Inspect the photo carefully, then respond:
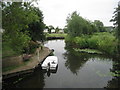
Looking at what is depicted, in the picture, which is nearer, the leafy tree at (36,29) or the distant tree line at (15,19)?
the distant tree line at (15,19)

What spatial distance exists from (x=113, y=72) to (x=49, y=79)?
26.4 feet

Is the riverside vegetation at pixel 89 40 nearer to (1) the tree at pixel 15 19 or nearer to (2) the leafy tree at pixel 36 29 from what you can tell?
(2) the leafy tree at pixel 36 29

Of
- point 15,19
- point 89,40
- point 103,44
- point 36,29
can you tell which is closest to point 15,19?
point 15,19

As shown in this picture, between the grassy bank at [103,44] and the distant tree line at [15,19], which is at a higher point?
the distant tree line at [15,19]

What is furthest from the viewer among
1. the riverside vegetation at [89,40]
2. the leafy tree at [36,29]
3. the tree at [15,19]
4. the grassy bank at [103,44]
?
the riverside vegetation at [89,40]

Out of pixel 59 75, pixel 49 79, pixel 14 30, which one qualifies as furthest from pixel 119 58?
pixel 14 30

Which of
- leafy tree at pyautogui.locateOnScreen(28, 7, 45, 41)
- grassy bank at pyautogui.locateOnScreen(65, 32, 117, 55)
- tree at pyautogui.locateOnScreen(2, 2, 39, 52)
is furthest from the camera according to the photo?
leafy tree at pyautogui.locateOnScreen(28, 7, 45, 41)

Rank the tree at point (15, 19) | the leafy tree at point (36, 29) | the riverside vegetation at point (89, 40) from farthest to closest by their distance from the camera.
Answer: the riverside vegetation at point (89, 40)
the leafy tree at point (36, 29)
the tree at point (15, 19)

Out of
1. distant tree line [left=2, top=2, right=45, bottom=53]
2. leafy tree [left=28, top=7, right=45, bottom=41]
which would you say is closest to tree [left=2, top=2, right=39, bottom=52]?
distant tree line [left=2, top=2, right=45, bottom=53]

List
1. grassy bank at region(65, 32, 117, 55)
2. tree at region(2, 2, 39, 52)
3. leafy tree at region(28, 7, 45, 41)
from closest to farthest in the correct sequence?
tree at region(2, 2, 39, 52)
grassy bank at region(65, 32, 117, 55)
leafy tree at region(28, 7, 45, 41)

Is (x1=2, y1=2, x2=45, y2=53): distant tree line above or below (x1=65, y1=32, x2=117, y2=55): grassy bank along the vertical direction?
above

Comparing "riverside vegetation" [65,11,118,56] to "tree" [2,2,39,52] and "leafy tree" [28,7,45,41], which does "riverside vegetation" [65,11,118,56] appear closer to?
"leafy tree" [28,7,45,41]

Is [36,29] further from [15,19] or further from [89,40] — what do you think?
[89,40]

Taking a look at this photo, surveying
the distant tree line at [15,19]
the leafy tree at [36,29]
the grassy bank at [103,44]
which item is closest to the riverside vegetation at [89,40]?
the grassy bank at [103,44]
